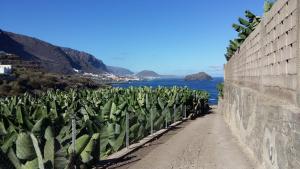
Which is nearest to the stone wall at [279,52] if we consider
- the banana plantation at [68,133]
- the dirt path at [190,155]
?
the dirt path at [190,155]

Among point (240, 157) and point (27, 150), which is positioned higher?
point (27, 150)

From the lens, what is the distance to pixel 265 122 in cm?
884

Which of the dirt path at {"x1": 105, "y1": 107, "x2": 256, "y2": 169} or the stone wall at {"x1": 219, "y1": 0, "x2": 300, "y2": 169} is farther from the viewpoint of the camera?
the dirt path at {"x1": 105, "y1": 107, "x2": 256, "y2": 169}

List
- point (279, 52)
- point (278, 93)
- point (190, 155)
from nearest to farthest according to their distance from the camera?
point (279, 52)
point (278, 93)
point (190, 155)

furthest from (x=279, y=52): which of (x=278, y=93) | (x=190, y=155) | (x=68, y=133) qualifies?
(x=190, y=155)

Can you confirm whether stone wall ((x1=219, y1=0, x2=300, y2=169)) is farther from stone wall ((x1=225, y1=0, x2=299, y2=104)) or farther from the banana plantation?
the banana plantation

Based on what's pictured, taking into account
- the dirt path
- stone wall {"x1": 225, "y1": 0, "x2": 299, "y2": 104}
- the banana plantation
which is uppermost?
stone wall {"x1": 225, "y1": 0, "x2": 299, "y2": 104}

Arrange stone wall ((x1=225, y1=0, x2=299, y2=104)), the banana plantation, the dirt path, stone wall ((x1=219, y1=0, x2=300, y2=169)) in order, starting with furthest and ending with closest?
the dirt path, the banana plantation, stone wall ((x1=225, y1=0, x2=299, y2=104)), stone wall ((x1=219, y1=0, x2=300, y2=169))

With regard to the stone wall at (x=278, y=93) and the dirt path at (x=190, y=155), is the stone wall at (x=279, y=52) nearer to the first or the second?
the stone wall at (x=278, y=93)

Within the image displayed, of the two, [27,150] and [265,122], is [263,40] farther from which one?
[27,150]

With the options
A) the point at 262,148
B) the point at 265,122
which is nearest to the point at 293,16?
the point at 265,122

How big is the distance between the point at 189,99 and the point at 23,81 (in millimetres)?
39917

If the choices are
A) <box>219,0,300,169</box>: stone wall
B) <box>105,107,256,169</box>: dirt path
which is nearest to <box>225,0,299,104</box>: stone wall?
<box>219,0,300,169</box>: stone wall

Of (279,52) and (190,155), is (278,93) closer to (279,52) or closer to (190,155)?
(279,52)
